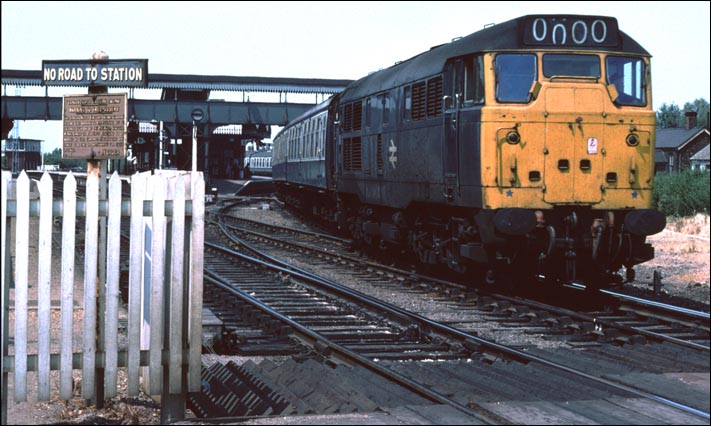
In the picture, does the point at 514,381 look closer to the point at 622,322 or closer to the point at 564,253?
the point at 622,322

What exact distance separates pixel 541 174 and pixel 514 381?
16.4 feet

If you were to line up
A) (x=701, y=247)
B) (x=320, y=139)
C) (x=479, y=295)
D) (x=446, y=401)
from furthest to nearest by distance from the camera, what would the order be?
1. (x=320, y=139)
2. (x=701, y=247)
3. (x=479, y=295)
4. (x=446, y=401)

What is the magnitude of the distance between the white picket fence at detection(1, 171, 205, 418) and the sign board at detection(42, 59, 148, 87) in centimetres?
171

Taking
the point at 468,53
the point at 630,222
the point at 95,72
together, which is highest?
the point at 468,53

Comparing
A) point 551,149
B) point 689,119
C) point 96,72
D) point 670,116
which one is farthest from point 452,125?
point 670,116

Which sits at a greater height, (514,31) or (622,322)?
(514,31)

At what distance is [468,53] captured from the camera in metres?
12.3

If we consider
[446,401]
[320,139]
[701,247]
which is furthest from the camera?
[320,139]

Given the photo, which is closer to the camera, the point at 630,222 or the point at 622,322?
the point at 622,322

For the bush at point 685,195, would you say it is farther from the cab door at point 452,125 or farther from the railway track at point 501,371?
the railway track at point 501,371

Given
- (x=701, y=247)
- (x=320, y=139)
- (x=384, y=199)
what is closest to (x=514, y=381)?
(x=384, y=199)

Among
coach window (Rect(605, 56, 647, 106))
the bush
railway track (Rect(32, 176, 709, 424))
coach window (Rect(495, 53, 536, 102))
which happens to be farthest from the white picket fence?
the bush

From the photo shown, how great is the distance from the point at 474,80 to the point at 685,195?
1697cm

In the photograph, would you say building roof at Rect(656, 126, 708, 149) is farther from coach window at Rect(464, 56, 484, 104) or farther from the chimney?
coach window at Rect(464, 56, 484, 104)
